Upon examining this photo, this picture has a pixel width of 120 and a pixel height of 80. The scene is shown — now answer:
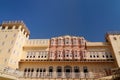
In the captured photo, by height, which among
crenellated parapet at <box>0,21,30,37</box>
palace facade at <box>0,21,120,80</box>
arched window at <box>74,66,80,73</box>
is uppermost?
crenellated parapet at <box>0,21,30,37</box>

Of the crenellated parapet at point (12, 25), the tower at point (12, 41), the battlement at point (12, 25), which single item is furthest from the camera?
the battlement at point (12, 25)

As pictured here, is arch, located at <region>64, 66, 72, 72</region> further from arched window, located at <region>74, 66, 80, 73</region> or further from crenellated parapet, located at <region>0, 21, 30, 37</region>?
crenellated parapet, located at <region>0, 21, 30, 37</region>

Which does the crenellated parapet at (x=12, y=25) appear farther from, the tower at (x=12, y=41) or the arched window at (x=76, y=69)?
the arched window at (x=76, y=69)

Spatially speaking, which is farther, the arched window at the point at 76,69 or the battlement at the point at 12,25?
the battlement at the point at 12,25

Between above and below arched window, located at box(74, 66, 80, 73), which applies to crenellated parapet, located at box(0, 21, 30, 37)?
above

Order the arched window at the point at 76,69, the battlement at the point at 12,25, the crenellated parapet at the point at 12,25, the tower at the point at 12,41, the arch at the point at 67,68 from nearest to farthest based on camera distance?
the tower at the point at 12,41 → the arched window at the point at 76,69 → the arch at the point at 67,68 → the crenellated parapet at the point at 12,25 → the battlement at the point at 12,25

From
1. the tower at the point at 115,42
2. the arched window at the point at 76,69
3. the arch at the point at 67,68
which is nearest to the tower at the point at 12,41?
the arch at the point at 67,68

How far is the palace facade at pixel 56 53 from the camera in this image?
3409 centimetres

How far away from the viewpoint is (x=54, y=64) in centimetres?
3525

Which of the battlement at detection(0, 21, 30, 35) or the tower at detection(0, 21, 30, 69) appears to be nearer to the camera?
the tower at detection(0, 21, 30, 69)

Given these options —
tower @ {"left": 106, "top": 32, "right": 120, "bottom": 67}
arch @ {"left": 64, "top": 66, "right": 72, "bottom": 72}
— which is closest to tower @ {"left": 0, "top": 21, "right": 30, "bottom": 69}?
arch @ {"left": 64, "top": 66, "right": 72, "bottom": 72}

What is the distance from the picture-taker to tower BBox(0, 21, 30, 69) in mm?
33625

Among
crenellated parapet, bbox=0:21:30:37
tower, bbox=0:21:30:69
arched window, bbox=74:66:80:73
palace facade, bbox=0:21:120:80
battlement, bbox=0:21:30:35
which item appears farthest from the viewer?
battlement, bbox=0:21:30:35

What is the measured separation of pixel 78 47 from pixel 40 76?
1197 centimetres
